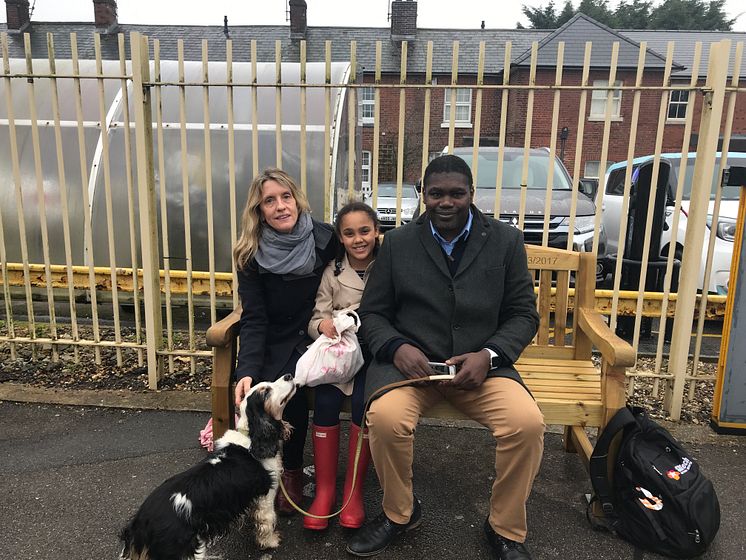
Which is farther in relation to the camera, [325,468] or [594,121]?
[594,121]

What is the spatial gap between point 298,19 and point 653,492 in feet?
90.5

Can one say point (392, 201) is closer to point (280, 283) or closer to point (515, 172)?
point (515, 172)

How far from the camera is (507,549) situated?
7.71 ft

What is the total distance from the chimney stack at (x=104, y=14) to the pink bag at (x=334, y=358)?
2699cm

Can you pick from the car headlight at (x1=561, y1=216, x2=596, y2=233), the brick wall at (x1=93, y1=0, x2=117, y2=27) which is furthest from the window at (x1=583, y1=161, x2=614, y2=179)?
the brick wall at (x1=93, y1=0, x2=117, y2=27)

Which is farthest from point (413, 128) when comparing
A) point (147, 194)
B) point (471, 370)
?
point (471, 370)

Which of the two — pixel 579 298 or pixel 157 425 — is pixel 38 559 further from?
pixel 579 298

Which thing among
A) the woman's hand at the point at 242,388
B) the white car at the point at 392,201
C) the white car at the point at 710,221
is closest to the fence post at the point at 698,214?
the white car at the point at 710,221

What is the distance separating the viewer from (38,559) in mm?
2367

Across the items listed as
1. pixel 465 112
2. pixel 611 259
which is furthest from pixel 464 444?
pixel 465 112

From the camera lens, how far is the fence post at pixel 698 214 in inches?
129

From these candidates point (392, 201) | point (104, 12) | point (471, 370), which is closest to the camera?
point (471, 370)

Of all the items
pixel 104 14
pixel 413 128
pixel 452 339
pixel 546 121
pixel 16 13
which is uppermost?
pixel 16 13

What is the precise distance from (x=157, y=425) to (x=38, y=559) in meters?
1.24
